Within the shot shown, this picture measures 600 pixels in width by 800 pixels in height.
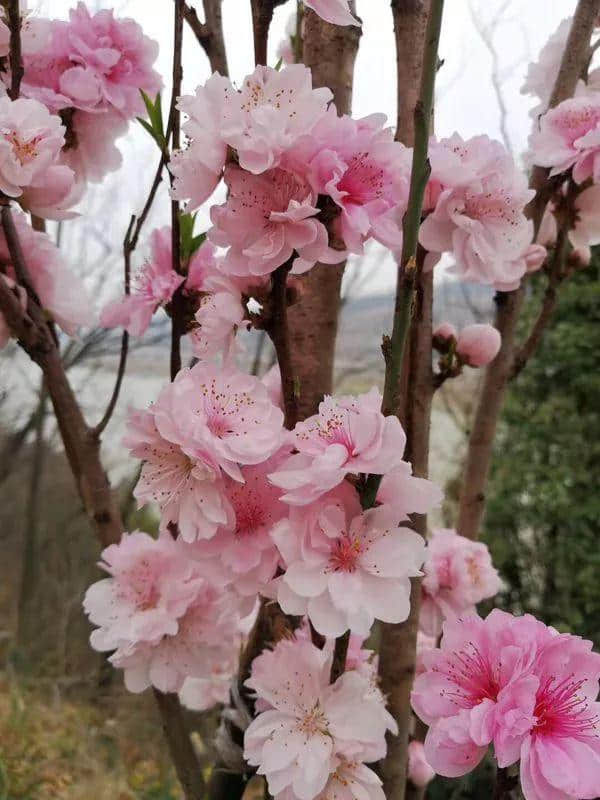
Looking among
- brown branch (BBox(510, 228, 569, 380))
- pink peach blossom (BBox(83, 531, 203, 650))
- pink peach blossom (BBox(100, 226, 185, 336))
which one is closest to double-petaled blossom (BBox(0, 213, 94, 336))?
pink peach blossom (BBox(100, 226, 185, 336))

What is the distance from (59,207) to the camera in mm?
501

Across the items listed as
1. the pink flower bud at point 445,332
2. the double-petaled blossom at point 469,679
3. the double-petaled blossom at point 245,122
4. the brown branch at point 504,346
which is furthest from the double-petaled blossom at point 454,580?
the double-petaled blossom at point 245,122

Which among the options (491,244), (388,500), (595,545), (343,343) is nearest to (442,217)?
(491,244)

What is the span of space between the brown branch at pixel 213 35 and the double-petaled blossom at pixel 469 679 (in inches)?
17.6

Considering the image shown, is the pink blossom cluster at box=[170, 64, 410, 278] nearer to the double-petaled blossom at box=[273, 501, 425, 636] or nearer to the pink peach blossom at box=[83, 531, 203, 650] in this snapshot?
the double-petaled blossom at box=[273, 501, 425, 636]

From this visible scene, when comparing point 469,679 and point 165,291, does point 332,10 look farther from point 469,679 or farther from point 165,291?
point 469,679

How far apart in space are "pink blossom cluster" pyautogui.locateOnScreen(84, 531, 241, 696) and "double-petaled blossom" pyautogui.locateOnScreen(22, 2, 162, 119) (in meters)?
0.34

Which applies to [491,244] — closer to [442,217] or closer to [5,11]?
[442,217]

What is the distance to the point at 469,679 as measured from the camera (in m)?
0.35

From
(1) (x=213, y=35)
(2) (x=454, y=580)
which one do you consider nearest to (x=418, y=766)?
(2) (x=454, y=580)

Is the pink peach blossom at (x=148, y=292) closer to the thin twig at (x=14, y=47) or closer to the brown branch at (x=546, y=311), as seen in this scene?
the thin twig at (x=14, y=47)

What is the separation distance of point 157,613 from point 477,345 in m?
0.31

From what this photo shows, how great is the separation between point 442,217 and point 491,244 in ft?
0.15

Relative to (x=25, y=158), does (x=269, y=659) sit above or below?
below
